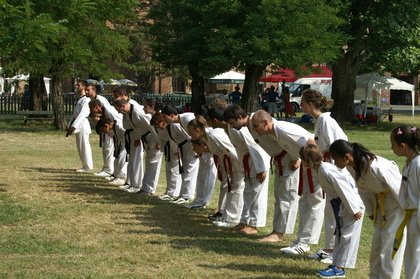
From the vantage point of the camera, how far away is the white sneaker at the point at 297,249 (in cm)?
984

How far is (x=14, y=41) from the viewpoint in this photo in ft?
48.6

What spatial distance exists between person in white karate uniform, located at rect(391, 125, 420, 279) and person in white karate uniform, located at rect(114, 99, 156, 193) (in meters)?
8.19

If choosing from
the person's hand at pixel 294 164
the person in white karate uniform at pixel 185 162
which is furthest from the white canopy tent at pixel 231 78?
the person's hand at pixel 294 164

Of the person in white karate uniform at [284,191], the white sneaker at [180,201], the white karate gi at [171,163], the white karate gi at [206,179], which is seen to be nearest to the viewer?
the person in white karate uniform at [284,191]

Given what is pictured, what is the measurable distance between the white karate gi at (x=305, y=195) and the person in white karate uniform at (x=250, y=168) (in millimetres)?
835

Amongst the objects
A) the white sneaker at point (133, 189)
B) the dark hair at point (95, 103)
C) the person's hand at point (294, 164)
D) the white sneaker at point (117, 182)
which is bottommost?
the white sneaker at point (117, 182)

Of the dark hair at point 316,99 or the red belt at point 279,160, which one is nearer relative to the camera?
the dark hair at point 316,99

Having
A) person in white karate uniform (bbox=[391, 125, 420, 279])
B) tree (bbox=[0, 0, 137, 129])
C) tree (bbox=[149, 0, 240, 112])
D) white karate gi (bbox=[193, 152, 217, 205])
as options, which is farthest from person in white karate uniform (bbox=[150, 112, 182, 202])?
tree (bbox=[149, 0, 240, 112])

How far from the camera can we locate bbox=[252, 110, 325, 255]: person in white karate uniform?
10023mm

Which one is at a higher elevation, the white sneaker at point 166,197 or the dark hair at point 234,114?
the dark hair at point 234,114

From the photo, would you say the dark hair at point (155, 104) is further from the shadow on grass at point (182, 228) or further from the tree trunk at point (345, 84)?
the tree trunk at point (345, 84)

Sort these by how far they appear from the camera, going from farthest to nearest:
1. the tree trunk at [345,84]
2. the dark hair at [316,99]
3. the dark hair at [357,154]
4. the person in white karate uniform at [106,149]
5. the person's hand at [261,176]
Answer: the tree trunk at [345,84]
the person in white karate uniform at [106,149]
the person's hand at [261,176]
the dark hair at [316,99]
the dark hair at [357,154]

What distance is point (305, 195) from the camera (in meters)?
10.2

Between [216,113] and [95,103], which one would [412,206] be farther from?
[95,103]
